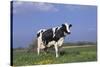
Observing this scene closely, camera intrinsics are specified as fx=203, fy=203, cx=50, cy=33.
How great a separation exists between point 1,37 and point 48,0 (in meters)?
0.76

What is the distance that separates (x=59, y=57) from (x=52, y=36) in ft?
0.95

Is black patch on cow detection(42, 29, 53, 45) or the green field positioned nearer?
the green field

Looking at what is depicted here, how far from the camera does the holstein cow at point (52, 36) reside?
8.51ft

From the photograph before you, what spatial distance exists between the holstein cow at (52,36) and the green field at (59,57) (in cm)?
10

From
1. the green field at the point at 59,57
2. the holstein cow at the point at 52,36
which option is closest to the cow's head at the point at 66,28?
the holstein cow at the point at 52,36

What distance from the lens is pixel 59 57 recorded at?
2.65 m

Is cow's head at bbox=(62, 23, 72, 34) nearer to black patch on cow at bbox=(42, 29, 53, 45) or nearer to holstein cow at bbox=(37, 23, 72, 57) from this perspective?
holstein cow at bbox=(37, 23, 72, 57)

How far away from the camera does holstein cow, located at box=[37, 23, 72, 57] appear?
2.59 meters

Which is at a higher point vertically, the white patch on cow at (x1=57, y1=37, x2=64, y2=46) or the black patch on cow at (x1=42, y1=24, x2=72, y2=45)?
the black patch on cow at (x1=42, y1=24, x2=72, y2=45)

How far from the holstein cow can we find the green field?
10 cm

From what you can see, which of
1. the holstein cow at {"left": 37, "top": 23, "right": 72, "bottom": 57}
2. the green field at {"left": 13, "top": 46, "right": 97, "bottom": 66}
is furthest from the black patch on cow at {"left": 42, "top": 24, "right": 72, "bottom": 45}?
the green field at {"left": 13, "top": 46, "right": 97, "bottom": 66}

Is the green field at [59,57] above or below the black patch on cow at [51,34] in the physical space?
below

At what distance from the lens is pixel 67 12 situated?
2.70 m

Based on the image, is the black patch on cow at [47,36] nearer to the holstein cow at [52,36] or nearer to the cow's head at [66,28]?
the holstein cow at [52,36]
